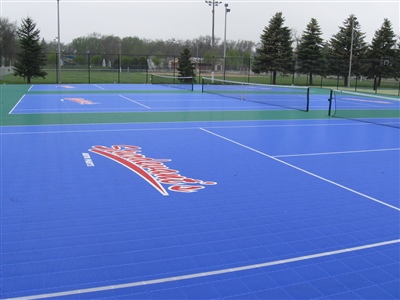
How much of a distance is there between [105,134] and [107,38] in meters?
90.6

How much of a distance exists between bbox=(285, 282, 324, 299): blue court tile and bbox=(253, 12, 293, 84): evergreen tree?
41833 mm

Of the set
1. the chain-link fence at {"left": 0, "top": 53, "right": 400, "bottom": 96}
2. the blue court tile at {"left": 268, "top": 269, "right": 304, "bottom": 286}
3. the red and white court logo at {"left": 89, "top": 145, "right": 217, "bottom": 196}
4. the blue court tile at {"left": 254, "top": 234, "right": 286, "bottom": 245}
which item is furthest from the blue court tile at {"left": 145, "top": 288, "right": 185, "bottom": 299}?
the chain-link fence at {"left": 0, "top": 53, "right": 400, "bottom": 96}

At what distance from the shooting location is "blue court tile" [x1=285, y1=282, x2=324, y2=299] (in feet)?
12.3

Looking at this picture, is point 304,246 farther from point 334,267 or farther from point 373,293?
point 373,293

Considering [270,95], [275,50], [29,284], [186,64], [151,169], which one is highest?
[275,50]

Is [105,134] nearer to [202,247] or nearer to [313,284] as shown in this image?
[202,247]

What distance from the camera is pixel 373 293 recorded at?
152 inches

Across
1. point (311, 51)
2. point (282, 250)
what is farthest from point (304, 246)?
point (311, 51)

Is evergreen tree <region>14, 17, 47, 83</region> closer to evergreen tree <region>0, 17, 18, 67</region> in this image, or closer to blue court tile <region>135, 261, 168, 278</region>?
evergreen tree <region>0, 17, 18, 67</region>

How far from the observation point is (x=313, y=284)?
3977 millimetres

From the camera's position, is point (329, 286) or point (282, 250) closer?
point (329, 286)

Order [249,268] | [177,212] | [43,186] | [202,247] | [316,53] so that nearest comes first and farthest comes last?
[249,268] < [202,247] < [177,212] < [43,186] < [316,53]

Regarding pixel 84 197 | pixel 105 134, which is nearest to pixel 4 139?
pixel 105 134

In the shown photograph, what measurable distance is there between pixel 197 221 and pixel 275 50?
4184cm
